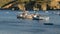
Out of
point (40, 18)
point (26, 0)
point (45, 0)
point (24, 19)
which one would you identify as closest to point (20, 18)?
point (24, 19)

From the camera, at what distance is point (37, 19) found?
57312 mm

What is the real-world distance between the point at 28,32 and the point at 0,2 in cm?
7971

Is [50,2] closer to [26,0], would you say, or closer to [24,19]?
[26,0]

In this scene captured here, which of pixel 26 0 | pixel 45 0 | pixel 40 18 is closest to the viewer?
pixel 40 18

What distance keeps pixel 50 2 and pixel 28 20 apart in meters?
19.9

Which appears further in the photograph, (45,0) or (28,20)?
(45,0)

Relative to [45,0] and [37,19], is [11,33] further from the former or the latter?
[45,0]

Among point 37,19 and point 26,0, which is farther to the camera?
point 26,0

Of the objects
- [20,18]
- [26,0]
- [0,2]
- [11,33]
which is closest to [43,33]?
[11,33]

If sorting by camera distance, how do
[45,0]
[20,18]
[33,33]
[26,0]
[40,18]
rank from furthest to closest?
[26,0] < [45,0] < [20,18] < [40,18] < [33,33]

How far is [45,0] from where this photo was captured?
7338 cm

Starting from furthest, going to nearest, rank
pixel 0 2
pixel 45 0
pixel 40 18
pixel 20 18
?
pixel 0 2 → pixel 45 0 → pixel 20 18 → pixel 40 18

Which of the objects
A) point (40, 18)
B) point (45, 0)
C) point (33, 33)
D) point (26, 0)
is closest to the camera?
point (33, 33)

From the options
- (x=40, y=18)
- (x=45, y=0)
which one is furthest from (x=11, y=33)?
(x=45, y=0)
